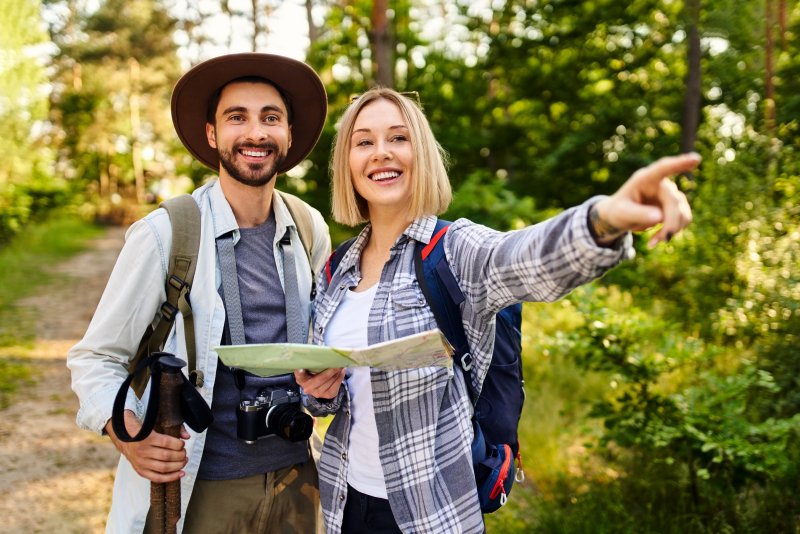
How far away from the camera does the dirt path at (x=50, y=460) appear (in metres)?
4.30

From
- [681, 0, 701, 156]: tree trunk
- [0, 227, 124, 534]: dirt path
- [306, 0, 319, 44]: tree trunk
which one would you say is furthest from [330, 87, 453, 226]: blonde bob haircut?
[306, 0, 319, 44]: tree trunk

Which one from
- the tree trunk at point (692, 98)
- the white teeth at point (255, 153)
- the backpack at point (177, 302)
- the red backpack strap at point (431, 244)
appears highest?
the tree trunk at point (692, 98)

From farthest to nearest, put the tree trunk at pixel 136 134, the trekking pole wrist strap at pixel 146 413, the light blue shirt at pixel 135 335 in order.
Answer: the tree trunk at pixel 136 134 < the light blue shirt at pixel 135 335 < the trekking pole wrist strap at pixel 146 413

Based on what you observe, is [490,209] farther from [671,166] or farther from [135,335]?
[671,166]

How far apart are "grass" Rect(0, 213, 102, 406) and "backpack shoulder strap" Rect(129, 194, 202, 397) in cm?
519

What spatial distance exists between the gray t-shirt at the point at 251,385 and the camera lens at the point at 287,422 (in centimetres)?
13

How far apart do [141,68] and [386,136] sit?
89.0ft

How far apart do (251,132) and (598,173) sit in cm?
1150

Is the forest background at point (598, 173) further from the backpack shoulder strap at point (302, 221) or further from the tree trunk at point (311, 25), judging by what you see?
the backpack shoulder strap at point (302, 221)

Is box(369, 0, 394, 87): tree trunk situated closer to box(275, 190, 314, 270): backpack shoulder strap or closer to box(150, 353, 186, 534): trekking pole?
box(275, 190, 314, 270): backpack shoulder strap

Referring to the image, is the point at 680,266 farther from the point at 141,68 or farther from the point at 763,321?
the point at 141,68

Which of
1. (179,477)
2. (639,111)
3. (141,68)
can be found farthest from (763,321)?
(141,68)

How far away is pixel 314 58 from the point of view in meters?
12.1

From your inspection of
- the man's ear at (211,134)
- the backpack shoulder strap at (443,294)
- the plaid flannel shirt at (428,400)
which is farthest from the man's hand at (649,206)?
the man's ear at (211,134)
